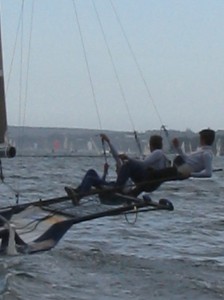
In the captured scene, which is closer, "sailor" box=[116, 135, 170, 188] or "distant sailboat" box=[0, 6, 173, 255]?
"distant sailboat" box=[0, 6, 173, 255]

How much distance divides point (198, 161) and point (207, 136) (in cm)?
42

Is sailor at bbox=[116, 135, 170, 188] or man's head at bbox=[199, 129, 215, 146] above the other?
man's head at bbox=[199, 129, 215, 146]

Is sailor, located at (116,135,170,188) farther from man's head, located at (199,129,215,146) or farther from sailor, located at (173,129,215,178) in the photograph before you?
man's head, located at (199,129,215,146)

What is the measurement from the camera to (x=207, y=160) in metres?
13.5

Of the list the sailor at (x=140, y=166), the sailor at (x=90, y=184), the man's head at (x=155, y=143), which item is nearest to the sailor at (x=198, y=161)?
the sailor at (x=140, y=166)

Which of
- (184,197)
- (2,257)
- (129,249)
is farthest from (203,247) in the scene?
(184,197)

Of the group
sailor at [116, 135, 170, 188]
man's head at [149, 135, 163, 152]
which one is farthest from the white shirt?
man's head at [149, 135, 163, 152]

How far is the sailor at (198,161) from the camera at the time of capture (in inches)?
529

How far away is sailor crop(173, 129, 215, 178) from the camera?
529 inches

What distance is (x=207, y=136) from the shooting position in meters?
13.6

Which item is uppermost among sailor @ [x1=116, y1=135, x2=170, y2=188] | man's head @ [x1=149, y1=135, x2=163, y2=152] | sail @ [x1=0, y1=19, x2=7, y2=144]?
sail @ [x1=0, y1=19, x2=7, y2=144]

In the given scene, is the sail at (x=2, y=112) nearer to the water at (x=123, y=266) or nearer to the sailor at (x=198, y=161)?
the water at (x=123, y=266)

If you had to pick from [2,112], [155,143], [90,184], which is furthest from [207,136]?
[2,112]

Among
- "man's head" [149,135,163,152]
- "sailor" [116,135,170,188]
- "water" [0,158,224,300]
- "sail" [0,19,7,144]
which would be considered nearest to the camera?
"water" [0,158,224,300]
